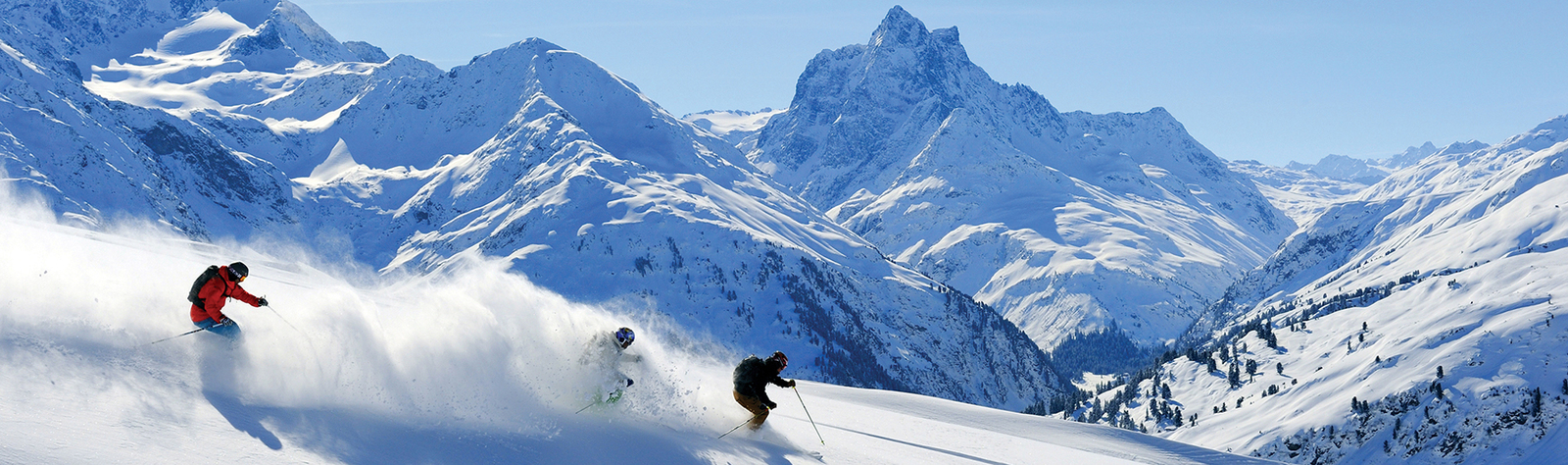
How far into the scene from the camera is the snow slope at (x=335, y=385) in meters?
14.8

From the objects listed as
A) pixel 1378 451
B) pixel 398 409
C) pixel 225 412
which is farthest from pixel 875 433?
pixel 1378 451

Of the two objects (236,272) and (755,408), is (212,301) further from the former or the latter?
(755,408)

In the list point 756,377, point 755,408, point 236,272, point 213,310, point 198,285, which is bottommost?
point 755,408

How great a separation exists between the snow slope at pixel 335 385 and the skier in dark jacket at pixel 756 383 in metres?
0.56

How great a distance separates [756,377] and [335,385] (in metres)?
8.31

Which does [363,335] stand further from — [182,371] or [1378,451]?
[1378,451]

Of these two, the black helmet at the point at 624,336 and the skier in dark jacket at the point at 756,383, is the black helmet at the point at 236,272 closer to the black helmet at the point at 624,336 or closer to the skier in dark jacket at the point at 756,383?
the black helmet at the point at 624,336

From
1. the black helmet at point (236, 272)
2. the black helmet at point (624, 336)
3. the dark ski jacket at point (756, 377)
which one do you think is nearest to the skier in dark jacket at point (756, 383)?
the dark ski jacket at point (756, 377)

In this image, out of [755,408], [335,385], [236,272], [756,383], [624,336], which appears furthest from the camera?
[755,408]

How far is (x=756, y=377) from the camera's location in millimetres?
22688

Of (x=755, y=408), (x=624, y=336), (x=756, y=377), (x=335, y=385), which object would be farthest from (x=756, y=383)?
(x=335, y=385)

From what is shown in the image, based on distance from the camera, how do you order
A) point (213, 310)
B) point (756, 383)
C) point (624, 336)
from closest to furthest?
point (213, 310) < point (624, 336) < point (756, 383)

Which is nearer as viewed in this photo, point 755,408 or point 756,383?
point 756,383

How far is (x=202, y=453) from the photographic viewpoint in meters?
13.9
